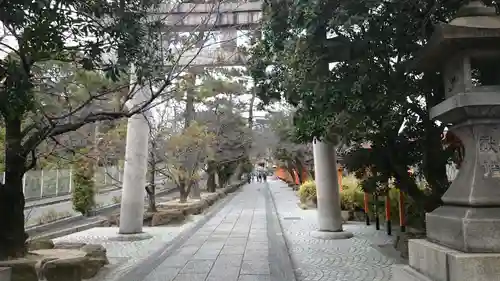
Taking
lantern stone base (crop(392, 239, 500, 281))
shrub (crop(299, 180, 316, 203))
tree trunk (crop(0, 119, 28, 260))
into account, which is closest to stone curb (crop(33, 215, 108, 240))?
tree trunk (crop(0, 119, 28, 260))

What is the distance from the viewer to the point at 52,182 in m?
19.0

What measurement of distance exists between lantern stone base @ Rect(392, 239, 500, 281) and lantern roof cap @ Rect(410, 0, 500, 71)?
2.05 meters

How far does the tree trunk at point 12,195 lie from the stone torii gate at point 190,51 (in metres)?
2.21

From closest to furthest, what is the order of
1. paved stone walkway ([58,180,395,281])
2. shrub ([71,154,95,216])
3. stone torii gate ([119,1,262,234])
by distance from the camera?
1. paved stone walkway ([58,180,395,281])
2. stone torii gate ([119,1,262,234])
3. shrub ([71,154,95,216])

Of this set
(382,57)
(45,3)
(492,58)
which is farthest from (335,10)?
(45,3)

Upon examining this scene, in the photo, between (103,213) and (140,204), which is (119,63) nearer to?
(140,204)

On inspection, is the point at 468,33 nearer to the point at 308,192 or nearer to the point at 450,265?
the point at 450,265

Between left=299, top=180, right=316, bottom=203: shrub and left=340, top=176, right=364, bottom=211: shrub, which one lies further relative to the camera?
left=299, top=180, right=316, bottom=203: shrub

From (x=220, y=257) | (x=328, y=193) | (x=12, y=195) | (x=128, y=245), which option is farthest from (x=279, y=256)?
(x=12, y=195)

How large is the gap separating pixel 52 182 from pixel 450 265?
60.6 feet

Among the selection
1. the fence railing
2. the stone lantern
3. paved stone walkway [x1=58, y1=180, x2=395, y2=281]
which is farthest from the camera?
the fence railing

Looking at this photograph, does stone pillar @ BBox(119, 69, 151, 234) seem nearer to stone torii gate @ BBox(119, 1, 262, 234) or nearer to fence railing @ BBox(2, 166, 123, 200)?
stone torii gate @ BBox(119, 1, 262, 234)

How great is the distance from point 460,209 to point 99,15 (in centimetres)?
454

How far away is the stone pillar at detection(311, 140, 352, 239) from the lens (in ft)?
36.2
